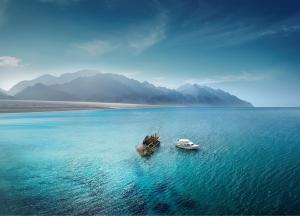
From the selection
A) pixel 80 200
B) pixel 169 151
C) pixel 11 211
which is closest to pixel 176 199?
pixel 80 200

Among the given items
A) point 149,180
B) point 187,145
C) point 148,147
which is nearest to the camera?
point 149,180

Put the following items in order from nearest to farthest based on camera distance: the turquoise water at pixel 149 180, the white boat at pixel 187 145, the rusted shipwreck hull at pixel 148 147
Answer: the turquoise water at pixel 149 180 < the rusted shipwreck hull at pixel 148 147 < the white boat at pixel 187 145

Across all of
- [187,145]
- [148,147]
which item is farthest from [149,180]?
[187,145]

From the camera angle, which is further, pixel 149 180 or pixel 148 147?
pixel 148 147

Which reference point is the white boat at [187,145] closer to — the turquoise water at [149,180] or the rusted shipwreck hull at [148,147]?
the turquoise water at [149,180]

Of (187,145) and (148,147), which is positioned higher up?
(187,145)

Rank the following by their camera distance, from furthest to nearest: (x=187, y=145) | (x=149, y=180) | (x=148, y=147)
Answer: (x=187, y=145) < (x=148, y=147) < (x=149, y=180)

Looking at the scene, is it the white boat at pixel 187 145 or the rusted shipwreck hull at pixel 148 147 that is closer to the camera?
the rusted shipwreck hull at pixel 148 147

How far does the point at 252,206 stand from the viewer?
1038 inches

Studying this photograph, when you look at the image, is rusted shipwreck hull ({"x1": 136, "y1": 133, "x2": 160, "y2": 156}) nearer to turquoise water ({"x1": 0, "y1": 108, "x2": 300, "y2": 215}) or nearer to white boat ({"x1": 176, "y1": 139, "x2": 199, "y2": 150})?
turquoise water ({"x1": 0, "y1": 108, "x2": 300, "y2": 215})

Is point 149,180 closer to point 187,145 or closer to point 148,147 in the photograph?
point 148,147

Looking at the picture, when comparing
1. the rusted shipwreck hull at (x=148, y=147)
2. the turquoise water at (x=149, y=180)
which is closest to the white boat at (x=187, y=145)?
the turquoise water at (x=149, y=180)

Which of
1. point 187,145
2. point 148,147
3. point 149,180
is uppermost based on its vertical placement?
point 187,145

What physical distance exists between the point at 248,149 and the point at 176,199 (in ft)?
116
